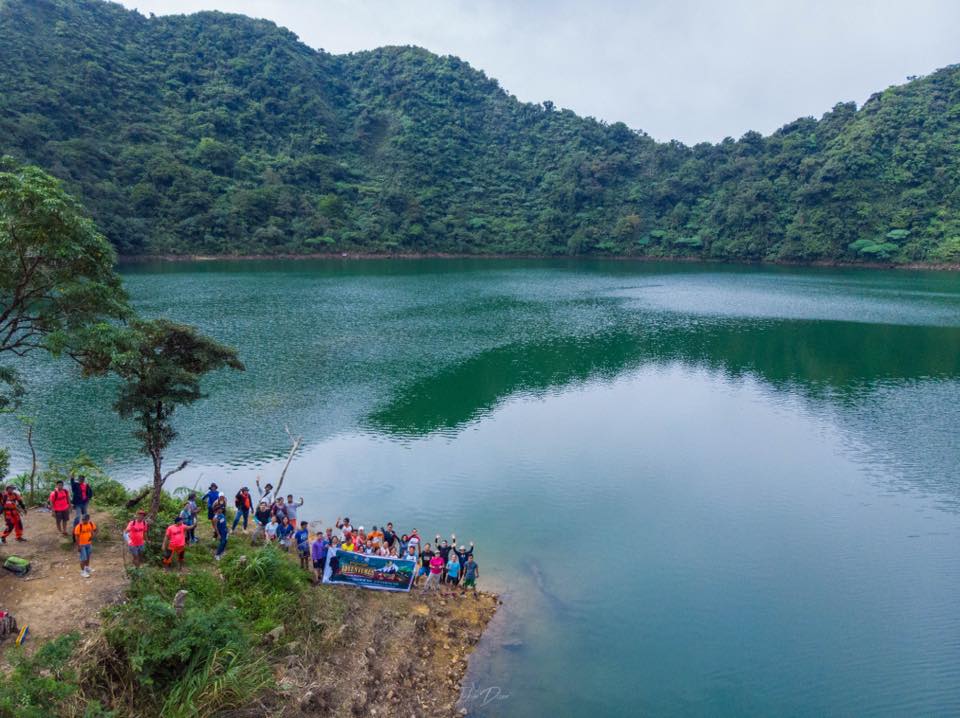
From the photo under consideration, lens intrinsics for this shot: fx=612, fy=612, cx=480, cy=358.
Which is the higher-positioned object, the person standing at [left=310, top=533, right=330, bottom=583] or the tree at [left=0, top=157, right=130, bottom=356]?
the tree at [left=0, top=157, right=130, bottom=356]

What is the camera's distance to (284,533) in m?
14.0

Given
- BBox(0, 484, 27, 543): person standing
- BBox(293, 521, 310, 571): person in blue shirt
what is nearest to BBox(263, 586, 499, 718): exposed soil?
BBox(293, 521, 310, 571): person in blue shirt

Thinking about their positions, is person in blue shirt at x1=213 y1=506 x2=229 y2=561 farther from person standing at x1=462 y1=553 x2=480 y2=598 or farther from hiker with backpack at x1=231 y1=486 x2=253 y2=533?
person standing at x1=462 y1=553 x2=480 y2=598

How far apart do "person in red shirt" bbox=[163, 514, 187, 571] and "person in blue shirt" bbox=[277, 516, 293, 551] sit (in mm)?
2349

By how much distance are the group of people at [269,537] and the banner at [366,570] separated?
0.18 metres

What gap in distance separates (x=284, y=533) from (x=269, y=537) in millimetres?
363

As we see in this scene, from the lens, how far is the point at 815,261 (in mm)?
86750

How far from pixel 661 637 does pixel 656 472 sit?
9.31m

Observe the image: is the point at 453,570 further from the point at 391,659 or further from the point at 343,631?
the point at 343,631

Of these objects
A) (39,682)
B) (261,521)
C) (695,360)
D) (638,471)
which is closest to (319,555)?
(261,521)

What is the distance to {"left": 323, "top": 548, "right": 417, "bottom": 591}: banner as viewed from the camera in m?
12.7

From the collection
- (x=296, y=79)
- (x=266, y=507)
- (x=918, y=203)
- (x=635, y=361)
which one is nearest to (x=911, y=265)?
(x=918, y=203)

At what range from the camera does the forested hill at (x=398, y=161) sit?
75688 millimetres

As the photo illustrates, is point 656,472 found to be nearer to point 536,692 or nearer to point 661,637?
point 661,637
